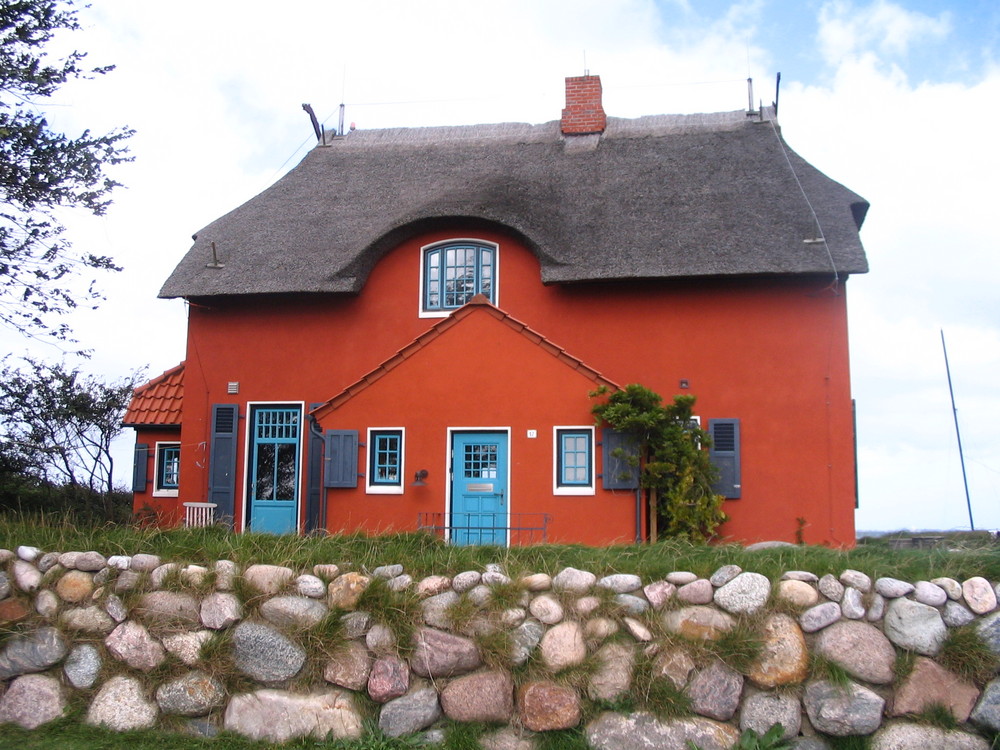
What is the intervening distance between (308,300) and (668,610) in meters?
9.77

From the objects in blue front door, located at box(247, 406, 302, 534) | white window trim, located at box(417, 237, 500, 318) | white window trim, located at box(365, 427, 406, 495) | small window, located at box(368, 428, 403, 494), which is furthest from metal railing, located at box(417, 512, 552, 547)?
white window trim, located at box(417, 237, 500, 318)

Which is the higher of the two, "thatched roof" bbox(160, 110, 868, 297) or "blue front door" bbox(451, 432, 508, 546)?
"thatched roof" bbox(160, 110, 868, 297)

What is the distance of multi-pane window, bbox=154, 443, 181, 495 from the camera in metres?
17.1

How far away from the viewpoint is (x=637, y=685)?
24.3 ft

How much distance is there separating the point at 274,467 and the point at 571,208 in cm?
670

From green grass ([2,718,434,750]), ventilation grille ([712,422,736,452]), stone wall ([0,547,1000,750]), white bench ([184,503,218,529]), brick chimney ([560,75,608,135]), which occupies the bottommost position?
green grass ([2,718,434,750])

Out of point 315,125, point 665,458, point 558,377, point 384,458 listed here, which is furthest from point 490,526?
point 315,125

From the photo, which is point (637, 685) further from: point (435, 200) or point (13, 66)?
point (13, 66)

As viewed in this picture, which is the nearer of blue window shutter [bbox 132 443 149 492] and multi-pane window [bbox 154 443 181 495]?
blue window shutter [bbox 132 443 149 492]

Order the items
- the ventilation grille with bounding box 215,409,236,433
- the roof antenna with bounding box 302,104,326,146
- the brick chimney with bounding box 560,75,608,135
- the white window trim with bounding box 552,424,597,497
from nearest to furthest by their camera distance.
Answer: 1. the white window trim with bounding box 552,424,597,497
2. the ventilation grille with bounding box 215,409,236,433
3. the brick chimney with bounding box 560,75,608,135
4. the roof antenna with bounding box 302,104,326,146

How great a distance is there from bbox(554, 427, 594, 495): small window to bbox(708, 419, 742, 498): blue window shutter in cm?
218

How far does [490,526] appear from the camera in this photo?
12656 millimetres

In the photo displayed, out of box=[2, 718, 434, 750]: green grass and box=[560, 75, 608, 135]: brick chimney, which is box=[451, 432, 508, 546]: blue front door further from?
box=[560, 75, 608, 135]: brick chimney

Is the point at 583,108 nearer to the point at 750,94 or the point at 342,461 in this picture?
the point at 750,94
